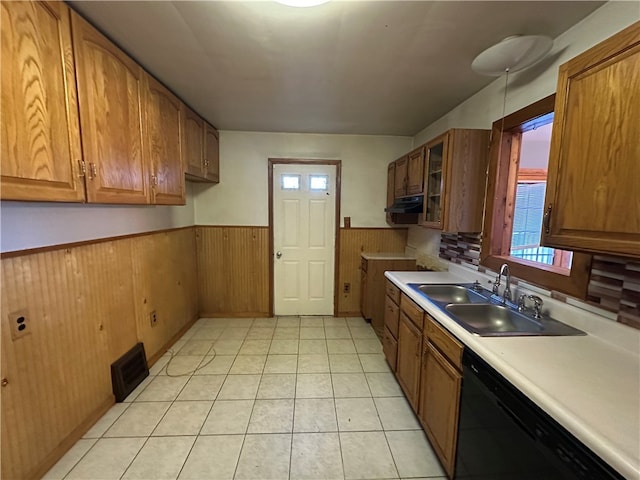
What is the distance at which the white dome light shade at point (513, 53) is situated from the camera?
136 centimetres

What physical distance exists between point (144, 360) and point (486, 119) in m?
3.42

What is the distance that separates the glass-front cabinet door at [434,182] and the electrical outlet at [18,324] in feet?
8.60

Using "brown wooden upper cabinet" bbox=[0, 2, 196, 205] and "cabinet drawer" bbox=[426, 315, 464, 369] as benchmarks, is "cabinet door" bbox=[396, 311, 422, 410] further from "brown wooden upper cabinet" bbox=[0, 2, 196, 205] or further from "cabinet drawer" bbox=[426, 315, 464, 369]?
"brown wooden upper cabinet" bbox=[0, 2, 196, 205]

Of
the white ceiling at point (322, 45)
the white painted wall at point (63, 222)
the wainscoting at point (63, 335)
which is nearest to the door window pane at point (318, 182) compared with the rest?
the white ceiling at point (322, 45)

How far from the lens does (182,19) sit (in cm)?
143

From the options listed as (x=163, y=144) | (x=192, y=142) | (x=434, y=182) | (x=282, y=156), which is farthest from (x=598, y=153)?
(x=282, y=156)

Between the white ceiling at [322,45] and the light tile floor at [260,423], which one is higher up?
the white ceiling at [322,45]

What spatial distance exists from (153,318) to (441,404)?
245 cm

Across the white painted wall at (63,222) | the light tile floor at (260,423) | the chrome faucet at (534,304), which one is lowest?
the light tile floor at (260,423)

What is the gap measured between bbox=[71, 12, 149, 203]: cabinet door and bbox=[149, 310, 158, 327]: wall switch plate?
1182 millimetres

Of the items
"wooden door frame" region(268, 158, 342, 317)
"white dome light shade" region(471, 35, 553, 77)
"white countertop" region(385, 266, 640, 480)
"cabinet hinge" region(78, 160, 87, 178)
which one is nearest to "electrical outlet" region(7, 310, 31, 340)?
"cabinet hinge" region(78, 160, 87, 178)

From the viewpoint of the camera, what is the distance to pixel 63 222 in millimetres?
1614

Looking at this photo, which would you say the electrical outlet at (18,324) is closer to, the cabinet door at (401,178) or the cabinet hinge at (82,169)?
the cabinet hinge at (82,169)

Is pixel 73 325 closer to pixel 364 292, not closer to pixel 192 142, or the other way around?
pixel 192 142
